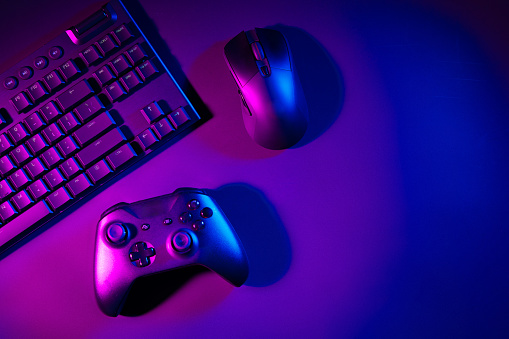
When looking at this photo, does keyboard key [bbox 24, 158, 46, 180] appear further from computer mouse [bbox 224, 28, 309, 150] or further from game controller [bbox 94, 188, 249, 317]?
computer mouse [bbox 224, 28, 309, 150]

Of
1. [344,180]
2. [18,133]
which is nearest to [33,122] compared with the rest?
[18,133]

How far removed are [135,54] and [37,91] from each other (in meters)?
0.15

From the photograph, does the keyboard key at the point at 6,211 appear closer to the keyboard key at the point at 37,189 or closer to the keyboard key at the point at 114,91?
the keyboard key at the point at 37,189

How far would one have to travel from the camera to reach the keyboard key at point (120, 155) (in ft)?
2.08

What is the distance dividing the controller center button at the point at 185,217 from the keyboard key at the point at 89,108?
19 cm

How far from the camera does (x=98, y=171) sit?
63cm

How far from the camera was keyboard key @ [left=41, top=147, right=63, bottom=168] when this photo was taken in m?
0.62

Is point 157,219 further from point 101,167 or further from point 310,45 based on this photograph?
point 310,45

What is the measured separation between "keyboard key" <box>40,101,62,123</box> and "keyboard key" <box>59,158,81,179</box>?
66 millimetres

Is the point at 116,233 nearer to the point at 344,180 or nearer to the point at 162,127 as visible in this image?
the point at 162,127

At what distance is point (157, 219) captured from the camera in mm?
621

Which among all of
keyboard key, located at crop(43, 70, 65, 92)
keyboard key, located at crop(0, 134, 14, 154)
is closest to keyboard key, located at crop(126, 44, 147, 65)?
keyboard key, located at crop(43, 70, 65, 92)

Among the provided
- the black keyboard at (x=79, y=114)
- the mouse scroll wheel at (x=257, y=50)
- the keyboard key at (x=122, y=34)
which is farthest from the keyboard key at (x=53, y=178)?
the mouse scroll wheel at (x=257, y=50)

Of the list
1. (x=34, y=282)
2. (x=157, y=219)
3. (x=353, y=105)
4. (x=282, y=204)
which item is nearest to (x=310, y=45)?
(x=353, y=105)
